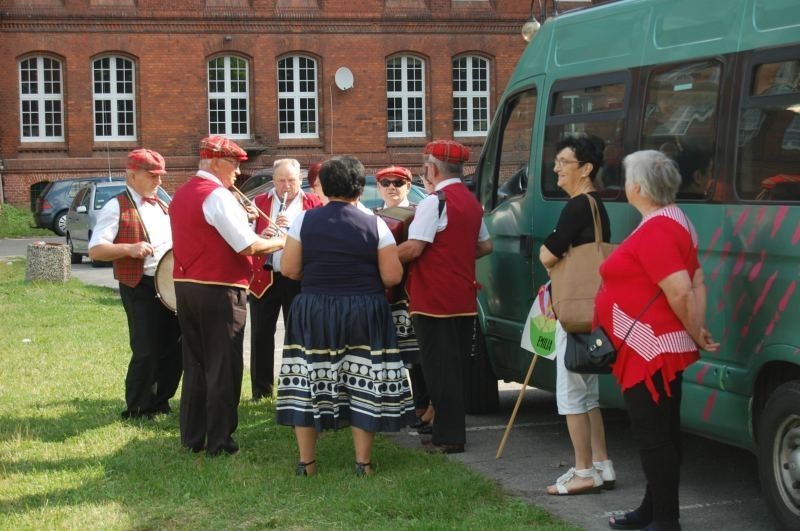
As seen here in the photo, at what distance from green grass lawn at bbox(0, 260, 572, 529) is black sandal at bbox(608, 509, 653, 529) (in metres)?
0.27

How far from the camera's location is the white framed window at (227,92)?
133 feet

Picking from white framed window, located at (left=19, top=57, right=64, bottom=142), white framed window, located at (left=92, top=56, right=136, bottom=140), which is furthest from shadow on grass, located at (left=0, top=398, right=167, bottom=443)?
white framed window, located at (left=19, top=57, right=64, bottom=142)

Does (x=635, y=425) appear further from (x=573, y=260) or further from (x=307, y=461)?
(x=307, y=461)

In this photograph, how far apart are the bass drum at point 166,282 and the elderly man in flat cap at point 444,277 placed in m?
1.74

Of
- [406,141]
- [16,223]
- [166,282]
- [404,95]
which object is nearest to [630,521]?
[166,282]

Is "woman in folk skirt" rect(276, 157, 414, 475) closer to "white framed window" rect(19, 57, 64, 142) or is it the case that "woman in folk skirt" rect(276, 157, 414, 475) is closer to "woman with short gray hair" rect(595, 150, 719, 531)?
"woman with short gray hair" rect(595, 150, 719, 531)

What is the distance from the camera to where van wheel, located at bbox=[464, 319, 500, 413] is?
9227 mm

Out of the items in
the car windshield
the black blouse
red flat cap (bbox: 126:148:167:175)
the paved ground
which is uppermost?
the car windshield

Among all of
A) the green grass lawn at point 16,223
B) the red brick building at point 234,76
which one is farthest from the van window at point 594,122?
the red brick building at point 234,76

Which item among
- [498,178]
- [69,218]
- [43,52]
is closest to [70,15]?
[43,52]

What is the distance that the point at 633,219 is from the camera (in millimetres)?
7195

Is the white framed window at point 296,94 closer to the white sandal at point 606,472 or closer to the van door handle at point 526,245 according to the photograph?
the van door handle at point 526,245

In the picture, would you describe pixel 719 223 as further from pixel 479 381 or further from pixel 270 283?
pixel 270 283

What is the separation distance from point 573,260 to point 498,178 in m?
2.48
